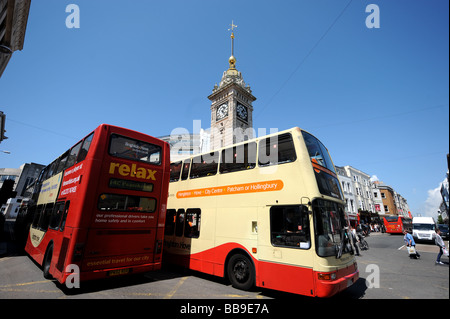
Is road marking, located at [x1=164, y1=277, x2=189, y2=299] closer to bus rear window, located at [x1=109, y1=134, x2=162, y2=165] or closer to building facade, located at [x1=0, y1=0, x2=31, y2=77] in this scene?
bus rear window, located at [x1=109, y1=134, x2=162, y2=165]

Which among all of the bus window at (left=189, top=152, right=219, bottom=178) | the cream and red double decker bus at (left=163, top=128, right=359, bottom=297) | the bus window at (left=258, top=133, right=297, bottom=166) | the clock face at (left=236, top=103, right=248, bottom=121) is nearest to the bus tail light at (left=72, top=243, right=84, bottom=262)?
the cream and red double decker bus at (left=163, top=128, right=359, bottom=297)

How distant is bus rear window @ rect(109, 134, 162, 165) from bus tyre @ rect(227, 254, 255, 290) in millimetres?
4207

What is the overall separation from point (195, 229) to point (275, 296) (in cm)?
360

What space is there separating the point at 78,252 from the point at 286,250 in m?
5.44

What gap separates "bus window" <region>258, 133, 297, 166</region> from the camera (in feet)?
19.2

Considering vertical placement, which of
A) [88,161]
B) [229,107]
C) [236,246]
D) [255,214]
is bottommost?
[236,246]

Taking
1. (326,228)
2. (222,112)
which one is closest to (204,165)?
(326,228)

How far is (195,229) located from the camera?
793 centimetres

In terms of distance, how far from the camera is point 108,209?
5.91 m

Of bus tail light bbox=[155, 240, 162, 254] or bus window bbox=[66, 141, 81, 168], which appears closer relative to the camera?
bus tail light bbox=[155, 240, 162, 254]

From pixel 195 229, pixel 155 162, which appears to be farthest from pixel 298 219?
pixel 155 162

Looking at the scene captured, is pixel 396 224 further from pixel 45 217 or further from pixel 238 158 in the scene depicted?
pixel 45 217

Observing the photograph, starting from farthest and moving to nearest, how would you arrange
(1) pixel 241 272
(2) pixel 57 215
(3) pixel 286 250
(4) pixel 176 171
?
(4) pixel 176 171 → (2) pixel 57 215 → (1) pixel 241 272 → (3) pixel 286 250
